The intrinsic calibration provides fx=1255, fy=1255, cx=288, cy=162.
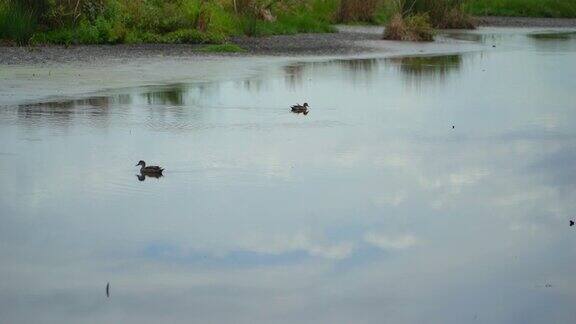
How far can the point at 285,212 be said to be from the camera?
9008 millimetres

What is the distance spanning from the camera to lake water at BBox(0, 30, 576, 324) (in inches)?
267

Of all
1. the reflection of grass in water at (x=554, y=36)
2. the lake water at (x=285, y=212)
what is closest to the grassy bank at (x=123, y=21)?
the reflection of grass in water at (x=554, y=36)

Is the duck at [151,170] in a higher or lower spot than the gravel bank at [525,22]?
higher

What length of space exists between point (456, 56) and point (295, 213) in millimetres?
18201

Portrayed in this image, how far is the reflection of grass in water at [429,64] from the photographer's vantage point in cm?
2192

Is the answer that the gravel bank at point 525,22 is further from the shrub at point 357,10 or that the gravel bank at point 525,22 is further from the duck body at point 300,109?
the duck body at point 300,109

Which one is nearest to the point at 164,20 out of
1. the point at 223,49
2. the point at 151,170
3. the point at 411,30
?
the point at 223,49

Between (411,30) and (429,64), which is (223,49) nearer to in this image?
(429,64)

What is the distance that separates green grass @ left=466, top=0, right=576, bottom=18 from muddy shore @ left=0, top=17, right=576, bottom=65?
18185mm

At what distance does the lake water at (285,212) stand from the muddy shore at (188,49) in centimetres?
650

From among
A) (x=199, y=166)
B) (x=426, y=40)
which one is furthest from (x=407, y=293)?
(x=426, y=40)

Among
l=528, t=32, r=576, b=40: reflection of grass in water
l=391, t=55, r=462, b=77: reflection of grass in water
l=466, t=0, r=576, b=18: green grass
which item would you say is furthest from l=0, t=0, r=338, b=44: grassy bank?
l=466, t=0, r=576, b=18: green grass

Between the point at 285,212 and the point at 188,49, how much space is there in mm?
17278

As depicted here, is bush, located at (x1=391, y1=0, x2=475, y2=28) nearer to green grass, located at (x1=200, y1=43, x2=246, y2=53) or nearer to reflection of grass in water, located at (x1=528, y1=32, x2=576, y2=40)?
reflection of grass in water, located at (x1=528, y1=32, x2=576, y2=40)
